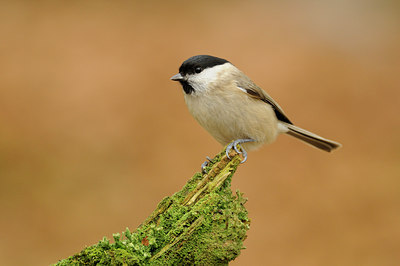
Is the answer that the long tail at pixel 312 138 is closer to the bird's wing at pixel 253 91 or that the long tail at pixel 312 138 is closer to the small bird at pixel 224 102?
the bird's wing at pixel 253 91

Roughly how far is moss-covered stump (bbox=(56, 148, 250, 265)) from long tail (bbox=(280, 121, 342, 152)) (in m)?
1.90

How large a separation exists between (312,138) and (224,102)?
1.00 meters

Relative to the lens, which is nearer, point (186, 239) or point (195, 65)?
point (186, 239)

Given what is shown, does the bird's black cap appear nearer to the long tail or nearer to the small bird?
the small bird

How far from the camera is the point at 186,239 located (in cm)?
144

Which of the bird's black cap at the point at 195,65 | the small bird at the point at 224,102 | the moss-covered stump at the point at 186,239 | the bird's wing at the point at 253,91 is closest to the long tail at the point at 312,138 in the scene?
the bird's wing at the point at 253,91

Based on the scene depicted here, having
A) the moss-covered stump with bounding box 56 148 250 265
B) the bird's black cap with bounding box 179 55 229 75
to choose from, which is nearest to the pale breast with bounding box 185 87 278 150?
the bird's black cap with bounding box 179 55 229 75

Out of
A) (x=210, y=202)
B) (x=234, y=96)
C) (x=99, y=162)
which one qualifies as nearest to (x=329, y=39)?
(x=99, y=162)

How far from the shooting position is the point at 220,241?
56.1 inches

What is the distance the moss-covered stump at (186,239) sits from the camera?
4.66 ft

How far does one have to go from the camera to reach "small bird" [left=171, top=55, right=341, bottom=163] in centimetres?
276

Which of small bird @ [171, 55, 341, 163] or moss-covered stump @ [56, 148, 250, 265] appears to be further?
small bird @ [171, 55, 341, 163]

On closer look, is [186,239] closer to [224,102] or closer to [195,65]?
[224,102]

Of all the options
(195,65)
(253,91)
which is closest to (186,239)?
(195,65)
